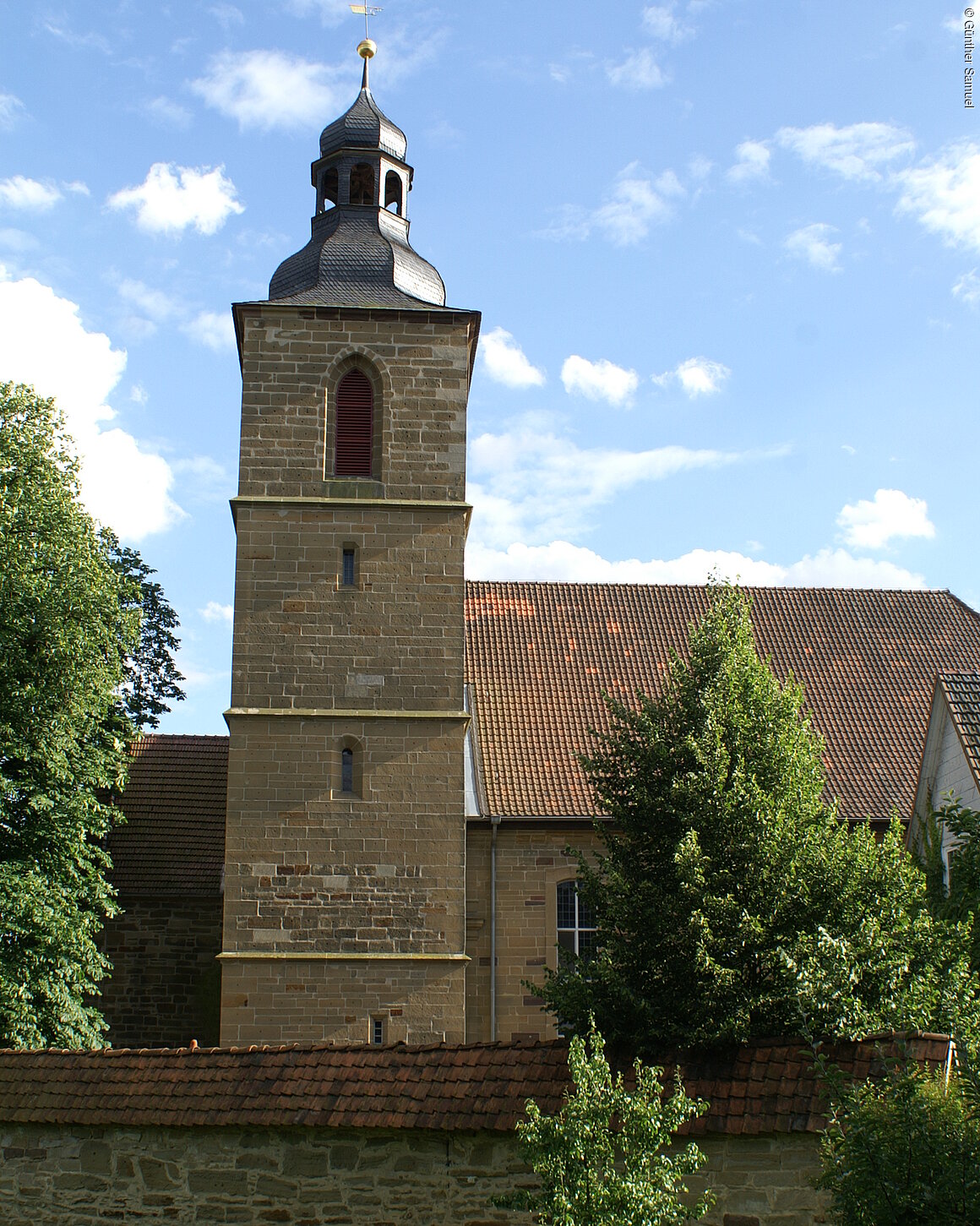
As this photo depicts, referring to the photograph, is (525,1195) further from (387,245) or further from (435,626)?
(387,245)

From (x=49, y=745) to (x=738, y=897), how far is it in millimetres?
9467

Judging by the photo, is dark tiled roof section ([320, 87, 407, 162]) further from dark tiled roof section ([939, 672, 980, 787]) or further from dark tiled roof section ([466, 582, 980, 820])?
dark tiled roof section ([939, 672, 980, 787])

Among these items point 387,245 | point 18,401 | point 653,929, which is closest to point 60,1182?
point 653,929

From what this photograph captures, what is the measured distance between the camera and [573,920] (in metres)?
19.5

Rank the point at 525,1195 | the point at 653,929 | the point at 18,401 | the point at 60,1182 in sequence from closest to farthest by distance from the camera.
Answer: the point at 525,1195, the point at 60,1182, the point at 653,929, the point at 18,401

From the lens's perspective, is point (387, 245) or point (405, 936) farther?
point (387, 245)

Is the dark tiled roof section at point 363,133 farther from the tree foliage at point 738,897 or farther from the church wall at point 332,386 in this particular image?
the tree foliage at point 738,897

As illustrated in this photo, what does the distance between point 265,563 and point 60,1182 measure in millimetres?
8271

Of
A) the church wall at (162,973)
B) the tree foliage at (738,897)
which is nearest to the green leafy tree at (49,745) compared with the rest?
the church wall at (162,973)

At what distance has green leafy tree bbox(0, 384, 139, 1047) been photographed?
16250 millimetres

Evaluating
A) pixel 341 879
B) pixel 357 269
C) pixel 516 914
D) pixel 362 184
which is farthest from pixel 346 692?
pixel 362 184

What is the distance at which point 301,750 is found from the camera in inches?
660

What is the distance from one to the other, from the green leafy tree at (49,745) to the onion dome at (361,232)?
438cm

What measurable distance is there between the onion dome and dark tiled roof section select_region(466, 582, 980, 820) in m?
6.10
